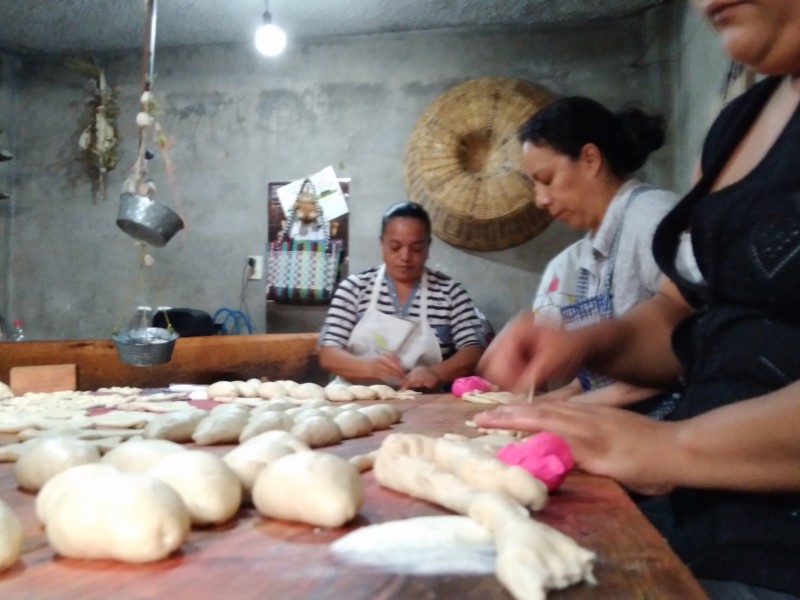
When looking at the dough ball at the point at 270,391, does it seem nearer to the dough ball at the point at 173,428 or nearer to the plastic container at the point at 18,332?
the dough ball at the point at 173,428

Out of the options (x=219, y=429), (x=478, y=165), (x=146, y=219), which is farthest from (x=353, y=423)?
(x=478, y=165)

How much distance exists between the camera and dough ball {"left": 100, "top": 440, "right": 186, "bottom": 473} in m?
0.80

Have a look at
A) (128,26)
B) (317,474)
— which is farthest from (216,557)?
(128,26)

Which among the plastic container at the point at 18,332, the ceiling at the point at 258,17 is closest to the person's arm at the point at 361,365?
the ceiling at the point at 258,17

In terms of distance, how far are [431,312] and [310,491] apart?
2.26m

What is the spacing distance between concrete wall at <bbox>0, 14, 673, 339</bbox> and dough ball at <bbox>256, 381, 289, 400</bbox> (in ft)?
6.62

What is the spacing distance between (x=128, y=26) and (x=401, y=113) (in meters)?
1.64

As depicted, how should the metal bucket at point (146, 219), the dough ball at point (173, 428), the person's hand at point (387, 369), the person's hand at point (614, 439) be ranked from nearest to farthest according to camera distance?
the person's hand at point (614, 439)
the dough ball at point (173, 428)
the metal bucket at point (146, 219)
the person's hand at point (387, 369)

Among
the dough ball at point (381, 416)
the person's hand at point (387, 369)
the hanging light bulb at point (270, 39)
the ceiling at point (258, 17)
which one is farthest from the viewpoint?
the ceiling at point (258, 17)

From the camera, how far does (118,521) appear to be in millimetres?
552

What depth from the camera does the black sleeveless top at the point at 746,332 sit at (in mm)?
700

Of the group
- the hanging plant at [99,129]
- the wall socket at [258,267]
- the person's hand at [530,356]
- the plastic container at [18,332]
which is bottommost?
the plastic container at [18,332]

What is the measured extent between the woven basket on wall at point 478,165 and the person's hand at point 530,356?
2544 mm

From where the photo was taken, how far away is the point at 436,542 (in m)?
0.58
